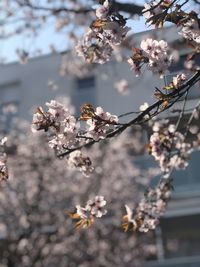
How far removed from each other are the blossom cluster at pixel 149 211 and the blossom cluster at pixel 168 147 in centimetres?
19

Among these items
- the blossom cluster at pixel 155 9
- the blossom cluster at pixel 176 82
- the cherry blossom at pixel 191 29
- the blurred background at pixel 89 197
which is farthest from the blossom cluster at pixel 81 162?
the blurred background at pixel 89 197

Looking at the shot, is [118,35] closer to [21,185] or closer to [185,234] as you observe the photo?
[21,185]

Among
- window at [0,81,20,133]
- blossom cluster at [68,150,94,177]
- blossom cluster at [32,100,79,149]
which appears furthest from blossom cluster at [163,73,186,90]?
window at [0,81,20,133]

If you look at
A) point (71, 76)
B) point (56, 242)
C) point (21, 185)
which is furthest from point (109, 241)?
point (71, 76)

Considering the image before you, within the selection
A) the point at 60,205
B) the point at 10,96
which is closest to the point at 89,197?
the point at 60,205

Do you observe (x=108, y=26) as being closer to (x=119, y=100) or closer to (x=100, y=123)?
(x=100, y=123)

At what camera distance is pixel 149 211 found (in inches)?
182

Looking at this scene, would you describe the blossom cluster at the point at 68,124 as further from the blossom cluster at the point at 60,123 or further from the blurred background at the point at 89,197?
the blurred background at the point at 89,197

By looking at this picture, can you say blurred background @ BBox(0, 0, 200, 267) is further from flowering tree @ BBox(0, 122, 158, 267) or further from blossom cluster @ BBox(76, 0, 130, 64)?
blossom cluster @ BBox(76, 0, 130, 64)

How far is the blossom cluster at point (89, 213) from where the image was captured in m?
3.81

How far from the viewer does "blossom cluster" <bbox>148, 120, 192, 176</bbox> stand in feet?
14.6

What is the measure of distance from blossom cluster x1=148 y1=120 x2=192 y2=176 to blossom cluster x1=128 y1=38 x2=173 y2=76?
3.79 ft

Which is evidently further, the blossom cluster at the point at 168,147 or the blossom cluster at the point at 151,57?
the blossom cluster at the point at 168,147

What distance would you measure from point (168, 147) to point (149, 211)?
0.63 metres
